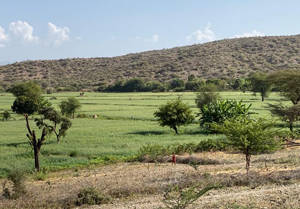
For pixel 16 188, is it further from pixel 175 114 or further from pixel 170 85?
pixel 170 85

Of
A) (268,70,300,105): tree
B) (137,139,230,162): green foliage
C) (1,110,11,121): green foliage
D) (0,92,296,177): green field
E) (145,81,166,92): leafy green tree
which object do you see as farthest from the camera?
(145,81,166,92): leafy green tree

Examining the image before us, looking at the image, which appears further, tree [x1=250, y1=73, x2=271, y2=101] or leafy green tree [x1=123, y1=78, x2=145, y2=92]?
leafy green tree [x1=123, y1=78, x2=145, y2=92]

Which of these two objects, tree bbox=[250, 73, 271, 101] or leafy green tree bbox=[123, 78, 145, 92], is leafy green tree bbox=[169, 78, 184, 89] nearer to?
leafy green tree bbox=[123, 78, 145, 92]

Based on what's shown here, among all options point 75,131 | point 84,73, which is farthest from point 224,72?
point 75,131

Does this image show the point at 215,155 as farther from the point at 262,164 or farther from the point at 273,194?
the point at 273,194

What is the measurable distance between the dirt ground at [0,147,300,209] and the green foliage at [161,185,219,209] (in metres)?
0.37

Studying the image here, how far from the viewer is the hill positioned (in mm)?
129125

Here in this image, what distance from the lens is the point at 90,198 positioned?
552 inches

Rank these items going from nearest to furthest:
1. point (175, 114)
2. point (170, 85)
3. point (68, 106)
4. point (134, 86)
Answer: point (175, 114)
point (68, 106)
point (170, 85)
point (134, 86)

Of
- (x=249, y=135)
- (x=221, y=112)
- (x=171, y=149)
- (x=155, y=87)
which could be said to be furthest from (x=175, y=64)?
(x=249, y=135)

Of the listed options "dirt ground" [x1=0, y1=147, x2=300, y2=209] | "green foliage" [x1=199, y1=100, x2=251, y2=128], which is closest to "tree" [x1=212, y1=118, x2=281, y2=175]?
"dirt ground" [x1=0, y1=147, x2=300, y2=209]

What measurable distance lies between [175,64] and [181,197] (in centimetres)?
13027

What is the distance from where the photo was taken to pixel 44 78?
457 feet

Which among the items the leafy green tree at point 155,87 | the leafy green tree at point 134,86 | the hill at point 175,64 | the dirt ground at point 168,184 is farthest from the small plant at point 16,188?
the hill at point 175,64
